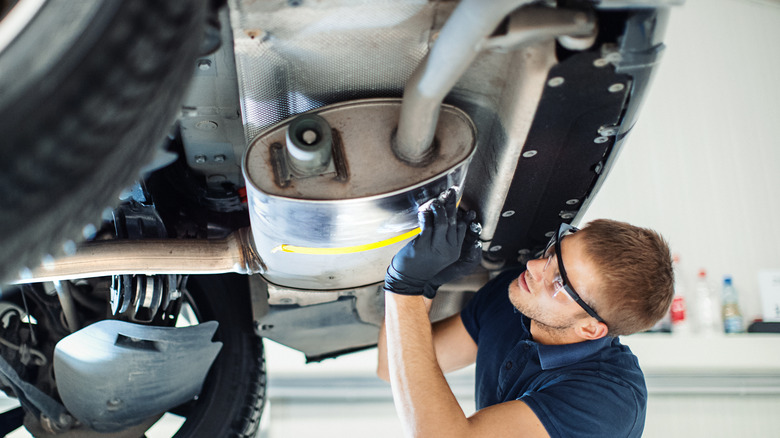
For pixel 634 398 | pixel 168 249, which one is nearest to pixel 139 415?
pixel 168 249

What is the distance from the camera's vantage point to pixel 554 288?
47.5 inches

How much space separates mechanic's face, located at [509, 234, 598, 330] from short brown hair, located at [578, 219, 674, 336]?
0.8 inches

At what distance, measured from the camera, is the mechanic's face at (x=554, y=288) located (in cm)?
118

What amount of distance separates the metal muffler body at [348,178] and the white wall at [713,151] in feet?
8.21

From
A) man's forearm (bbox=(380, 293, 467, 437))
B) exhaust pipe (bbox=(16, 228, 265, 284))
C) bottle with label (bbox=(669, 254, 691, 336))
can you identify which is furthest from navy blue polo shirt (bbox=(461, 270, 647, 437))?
bottle with label (bbox=(669, 254, 691, 336))

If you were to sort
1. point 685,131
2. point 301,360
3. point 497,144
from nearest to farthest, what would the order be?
point 497,144
point 301,360
point 685,131

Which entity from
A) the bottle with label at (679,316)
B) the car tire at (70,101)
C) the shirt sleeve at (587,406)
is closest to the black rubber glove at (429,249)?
the shirt sleeve at (587,406)

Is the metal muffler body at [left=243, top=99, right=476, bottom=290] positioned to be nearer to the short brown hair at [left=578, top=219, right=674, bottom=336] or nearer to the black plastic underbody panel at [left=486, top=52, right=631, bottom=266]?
the black plastic underbody panel at [left=486, top=52, right=631, bottom=266]

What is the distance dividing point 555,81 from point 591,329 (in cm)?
64

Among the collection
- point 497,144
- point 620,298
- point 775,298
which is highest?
point 497,144

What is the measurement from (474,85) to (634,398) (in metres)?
0.71

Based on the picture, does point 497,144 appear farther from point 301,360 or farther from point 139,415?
point 301,360

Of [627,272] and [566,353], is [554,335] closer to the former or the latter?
[566,353]

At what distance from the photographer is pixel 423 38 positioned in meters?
0.77
